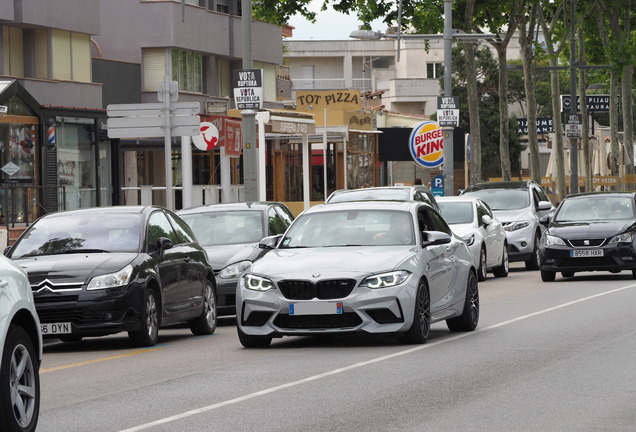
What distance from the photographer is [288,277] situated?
14000mm

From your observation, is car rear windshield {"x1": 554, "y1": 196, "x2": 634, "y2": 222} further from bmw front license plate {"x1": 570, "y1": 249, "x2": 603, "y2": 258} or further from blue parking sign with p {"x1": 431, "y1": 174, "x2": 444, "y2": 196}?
blue parking sign with p {"x1": 431, "y1": 174, "x2": 444, "y2": 196}

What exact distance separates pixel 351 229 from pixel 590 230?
11733 millimetres

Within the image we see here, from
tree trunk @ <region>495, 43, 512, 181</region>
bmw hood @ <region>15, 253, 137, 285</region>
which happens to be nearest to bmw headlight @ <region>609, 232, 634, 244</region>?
bmw hood @ <region>15, 253, 137, 285</region>

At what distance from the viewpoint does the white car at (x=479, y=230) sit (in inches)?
1067

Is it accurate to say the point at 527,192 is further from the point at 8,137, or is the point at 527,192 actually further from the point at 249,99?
the point at 8,137

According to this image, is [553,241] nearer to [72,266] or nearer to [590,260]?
[590,260]

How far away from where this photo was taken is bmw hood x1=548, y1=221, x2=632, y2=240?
25.8m

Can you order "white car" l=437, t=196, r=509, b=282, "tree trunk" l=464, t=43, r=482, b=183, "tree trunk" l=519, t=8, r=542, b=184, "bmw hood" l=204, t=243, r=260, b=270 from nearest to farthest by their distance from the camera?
"bmw hood" l=204, t=243, r=260, b=270
"white car" l=437, t=196, r=509, b=282
"tree trunk" l=464, t=43, r=482, b=183
"tree trunk" l=519, t=8, r=542, b=184

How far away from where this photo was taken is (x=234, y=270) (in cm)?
1905

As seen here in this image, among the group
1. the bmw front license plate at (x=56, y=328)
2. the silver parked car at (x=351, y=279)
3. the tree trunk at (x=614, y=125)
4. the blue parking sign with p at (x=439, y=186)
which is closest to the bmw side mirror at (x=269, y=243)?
the silver parked car at (x=351, y=279)

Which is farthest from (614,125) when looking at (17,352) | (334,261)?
(17,352)

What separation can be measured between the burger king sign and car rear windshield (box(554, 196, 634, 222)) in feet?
26.2

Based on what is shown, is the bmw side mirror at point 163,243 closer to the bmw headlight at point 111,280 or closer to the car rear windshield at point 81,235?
the car rear windshield at point 81,235

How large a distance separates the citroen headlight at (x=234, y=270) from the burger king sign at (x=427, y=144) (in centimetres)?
1679
